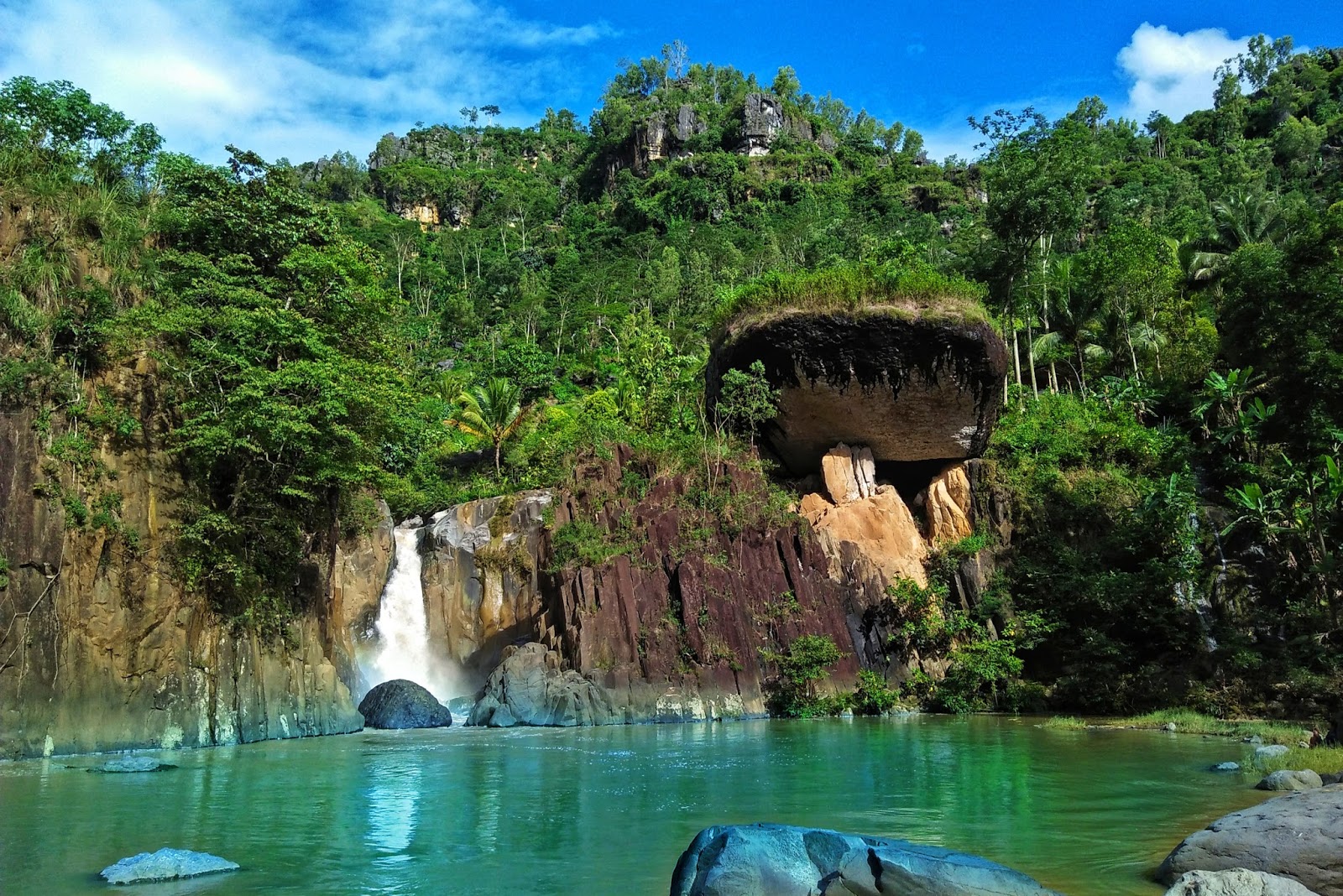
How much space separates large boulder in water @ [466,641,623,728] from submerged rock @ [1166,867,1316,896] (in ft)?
49.3

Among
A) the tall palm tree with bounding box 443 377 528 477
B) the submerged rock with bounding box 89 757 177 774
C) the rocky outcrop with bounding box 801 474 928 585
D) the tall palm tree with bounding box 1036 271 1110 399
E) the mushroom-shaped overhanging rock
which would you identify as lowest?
the submerged rock with bounding box 89 757 177 774

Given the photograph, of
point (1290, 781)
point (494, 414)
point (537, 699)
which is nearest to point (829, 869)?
point (1290, 781)

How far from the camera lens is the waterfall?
2366cm

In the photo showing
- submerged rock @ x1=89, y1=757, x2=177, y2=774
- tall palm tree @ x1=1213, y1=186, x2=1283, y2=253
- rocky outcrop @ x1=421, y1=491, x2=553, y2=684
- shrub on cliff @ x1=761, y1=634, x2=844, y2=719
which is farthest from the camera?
tall palm tree @ x1=1213, y1=186, x2=1283, y2=253

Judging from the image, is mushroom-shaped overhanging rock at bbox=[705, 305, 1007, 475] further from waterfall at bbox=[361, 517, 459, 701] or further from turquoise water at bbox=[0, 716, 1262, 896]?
turquoise water at bbox=[0, 716, 1262, 896]

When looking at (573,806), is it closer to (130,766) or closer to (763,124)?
(130,766)

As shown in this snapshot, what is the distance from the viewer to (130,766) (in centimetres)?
1277

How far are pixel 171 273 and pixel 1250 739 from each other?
67.0ft

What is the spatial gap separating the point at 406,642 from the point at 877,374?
1400cm

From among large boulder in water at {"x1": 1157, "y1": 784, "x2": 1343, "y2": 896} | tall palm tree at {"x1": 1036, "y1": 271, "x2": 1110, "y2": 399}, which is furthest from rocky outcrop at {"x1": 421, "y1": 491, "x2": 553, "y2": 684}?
tall palm tree at {"x1": 1036, "y1": 271, "x2": 1110, "y2": 399}

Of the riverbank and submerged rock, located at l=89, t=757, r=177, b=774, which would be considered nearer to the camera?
the riverbank

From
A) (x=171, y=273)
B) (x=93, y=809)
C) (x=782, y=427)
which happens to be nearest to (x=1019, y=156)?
(x=782, y=427)

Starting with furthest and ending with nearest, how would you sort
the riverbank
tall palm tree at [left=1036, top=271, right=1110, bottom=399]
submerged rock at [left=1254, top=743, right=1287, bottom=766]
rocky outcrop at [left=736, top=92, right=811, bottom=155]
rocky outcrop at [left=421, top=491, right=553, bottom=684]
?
rocky outcrop at [left=736, top=92, right=811, bottom=155], tall palm tree at [left=1036, top=271, right=1110, bottom=399], rocky outcrop at [left=421, top=491, right=553, bottom=684], submerged rock at [left=1254, top=743, right=1287, bottom=766], the riverbank

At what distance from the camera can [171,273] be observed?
1788cm
